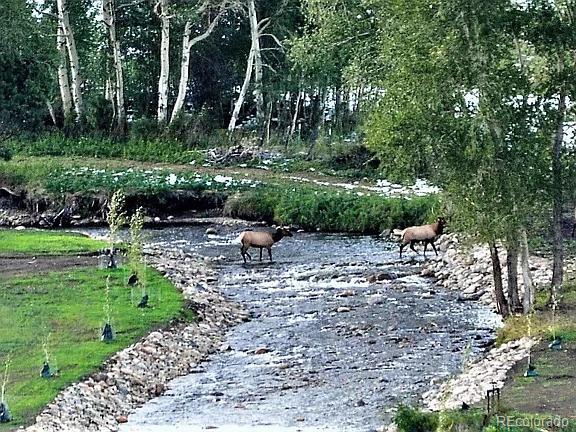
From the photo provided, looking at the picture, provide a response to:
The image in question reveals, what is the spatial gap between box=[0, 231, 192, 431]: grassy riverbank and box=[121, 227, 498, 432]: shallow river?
Answer: 66.5 inches

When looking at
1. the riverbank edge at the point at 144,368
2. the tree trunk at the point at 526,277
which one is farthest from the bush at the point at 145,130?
the tree trunk at the point at 526,277

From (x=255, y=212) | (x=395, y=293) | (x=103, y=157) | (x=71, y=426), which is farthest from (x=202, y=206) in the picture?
(x=71, y=426)

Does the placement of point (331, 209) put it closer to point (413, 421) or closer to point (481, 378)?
point (481, 378)

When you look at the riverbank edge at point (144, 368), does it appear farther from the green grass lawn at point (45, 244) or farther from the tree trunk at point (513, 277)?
the tree trunk at point (513, 277)

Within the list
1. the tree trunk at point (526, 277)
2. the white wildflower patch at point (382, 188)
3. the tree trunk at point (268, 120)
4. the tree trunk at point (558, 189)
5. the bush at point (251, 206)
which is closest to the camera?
the tree trunk at point (558, 189)

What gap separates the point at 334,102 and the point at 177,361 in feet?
170

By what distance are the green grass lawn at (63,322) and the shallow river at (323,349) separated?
169 centimetres

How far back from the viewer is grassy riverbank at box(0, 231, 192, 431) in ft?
63.0

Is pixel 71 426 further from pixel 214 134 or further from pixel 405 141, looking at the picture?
pixel 214 134

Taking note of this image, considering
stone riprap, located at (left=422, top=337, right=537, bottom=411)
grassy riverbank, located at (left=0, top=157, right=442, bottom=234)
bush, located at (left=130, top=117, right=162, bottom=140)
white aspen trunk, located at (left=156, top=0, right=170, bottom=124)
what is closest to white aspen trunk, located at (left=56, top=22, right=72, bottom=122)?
bush, located at (left=130, top=117, right=162, bottom=140)

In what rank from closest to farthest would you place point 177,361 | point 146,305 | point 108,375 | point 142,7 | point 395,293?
point 108,375 → point 177,361 → point 146,305 → point 395,293 → point 142,7

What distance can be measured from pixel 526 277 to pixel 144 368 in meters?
8.77

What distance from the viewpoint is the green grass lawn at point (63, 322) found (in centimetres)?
1917

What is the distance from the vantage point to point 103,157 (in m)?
58.4
